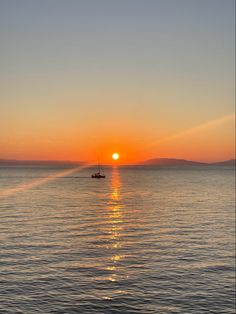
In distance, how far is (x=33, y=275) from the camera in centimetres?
3984

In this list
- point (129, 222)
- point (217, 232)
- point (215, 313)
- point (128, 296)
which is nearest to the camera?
point (215, 313)

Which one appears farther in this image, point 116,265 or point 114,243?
point 114,243

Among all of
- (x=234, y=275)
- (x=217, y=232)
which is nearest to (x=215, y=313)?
(x=234, y=275)

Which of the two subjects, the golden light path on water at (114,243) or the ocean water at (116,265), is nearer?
the ocean water at (116,265)

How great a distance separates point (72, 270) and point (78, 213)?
4591 cm

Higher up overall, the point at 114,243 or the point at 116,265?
the point at 114,243

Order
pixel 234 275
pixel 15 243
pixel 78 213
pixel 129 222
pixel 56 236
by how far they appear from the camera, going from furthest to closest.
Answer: pixel 78 213 < pixel 129 222 < pixel 56 236 < pixel 15 243 < pixel 234 275

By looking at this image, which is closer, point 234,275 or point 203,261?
point 234,275

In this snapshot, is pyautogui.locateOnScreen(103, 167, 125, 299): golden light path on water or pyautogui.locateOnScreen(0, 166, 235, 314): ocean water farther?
pyautogui.locateOnScreen(103, 167, 125, 299): golden light path on water

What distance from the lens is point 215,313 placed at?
32.0 metres

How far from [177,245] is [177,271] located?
12035 mm

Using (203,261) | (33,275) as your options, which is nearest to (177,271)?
(203,261)

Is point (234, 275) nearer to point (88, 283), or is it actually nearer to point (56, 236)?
point (88, 283)

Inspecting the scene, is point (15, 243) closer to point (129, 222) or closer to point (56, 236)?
point (56, 236)
